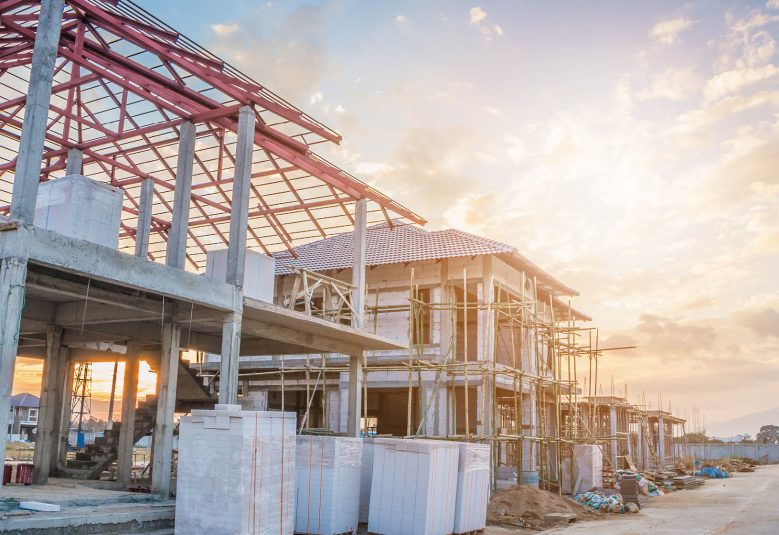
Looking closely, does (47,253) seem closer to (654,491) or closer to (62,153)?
(62,153)

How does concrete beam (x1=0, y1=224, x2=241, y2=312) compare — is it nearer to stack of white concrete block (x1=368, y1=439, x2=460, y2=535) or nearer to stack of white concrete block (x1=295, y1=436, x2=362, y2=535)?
stack of white concrete block (x1=295, y1=436, x2=362, y2=535)

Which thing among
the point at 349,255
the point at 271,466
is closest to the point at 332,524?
the point at 271,466

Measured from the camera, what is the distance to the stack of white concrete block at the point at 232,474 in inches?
435

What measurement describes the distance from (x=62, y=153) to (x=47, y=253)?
8.93 metres

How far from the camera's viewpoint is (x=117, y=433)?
23.3m

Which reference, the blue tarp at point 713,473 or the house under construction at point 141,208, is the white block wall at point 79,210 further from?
the blue tarp at point 713,473

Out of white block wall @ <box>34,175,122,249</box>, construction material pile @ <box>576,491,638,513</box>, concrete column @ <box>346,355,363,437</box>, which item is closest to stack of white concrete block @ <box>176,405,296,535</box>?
white block wall @ <box>34,175,122,249</box>

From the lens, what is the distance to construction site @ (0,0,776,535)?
11.2 metres

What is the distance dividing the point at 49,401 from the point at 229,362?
22.1 ft

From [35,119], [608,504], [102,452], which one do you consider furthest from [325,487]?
[102,452]

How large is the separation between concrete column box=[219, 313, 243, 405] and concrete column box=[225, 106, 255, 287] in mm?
816

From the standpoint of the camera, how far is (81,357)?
22359 millimetres

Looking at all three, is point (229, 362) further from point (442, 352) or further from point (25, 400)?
point (25, 400)

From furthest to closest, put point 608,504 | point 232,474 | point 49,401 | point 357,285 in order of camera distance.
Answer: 1. point 608,504
2. point 357,285
3. point 49,401
4. point 232,474
